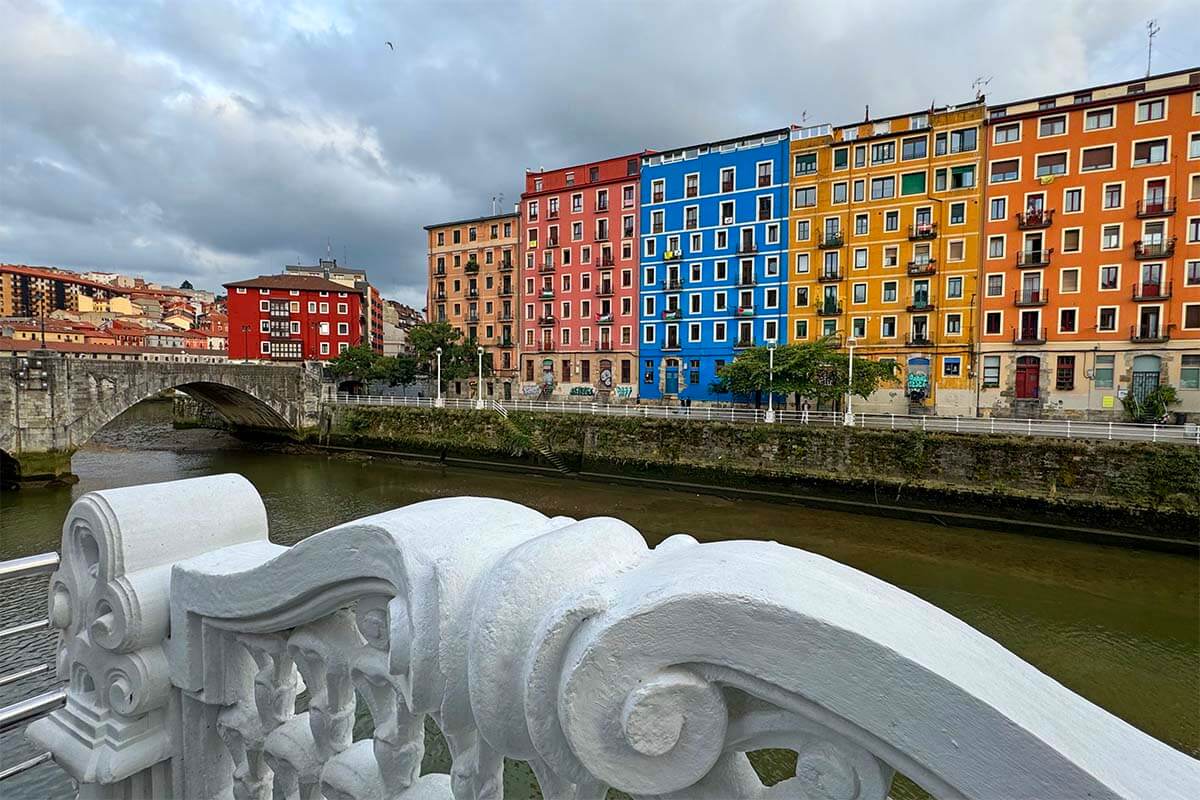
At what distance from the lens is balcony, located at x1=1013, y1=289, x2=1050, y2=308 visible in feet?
83.3

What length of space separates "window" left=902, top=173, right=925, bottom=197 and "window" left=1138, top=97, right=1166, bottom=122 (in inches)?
301

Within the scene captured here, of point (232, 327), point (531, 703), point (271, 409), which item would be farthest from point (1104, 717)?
point (232, 327)

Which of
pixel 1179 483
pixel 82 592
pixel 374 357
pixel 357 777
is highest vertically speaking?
pixel 374 357

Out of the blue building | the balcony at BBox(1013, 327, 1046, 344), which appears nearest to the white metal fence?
the balcony at BBox(1013, 327, 1046, 344)

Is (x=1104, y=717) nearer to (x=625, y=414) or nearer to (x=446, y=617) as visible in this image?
(x=446, y=617)

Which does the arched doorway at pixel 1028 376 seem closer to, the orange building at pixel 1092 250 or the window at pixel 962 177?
the orange building at pixel 1092 250

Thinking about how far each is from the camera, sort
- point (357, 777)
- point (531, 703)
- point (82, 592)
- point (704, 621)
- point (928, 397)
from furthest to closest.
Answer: point (928, 397)
point (82, 592)
point (357, 777)
point (531, 703)
point (704, 621)

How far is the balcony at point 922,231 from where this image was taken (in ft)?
89.6

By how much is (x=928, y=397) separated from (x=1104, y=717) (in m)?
30.3

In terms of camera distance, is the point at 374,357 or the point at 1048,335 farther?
the point at 374,357

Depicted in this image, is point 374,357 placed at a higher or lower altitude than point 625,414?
higher

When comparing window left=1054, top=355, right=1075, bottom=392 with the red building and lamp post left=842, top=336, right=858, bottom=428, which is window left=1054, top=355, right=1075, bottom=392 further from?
the red building

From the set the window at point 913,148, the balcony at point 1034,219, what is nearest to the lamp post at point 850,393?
the balcony at point 1034,219

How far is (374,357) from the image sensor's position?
35.6 metres
